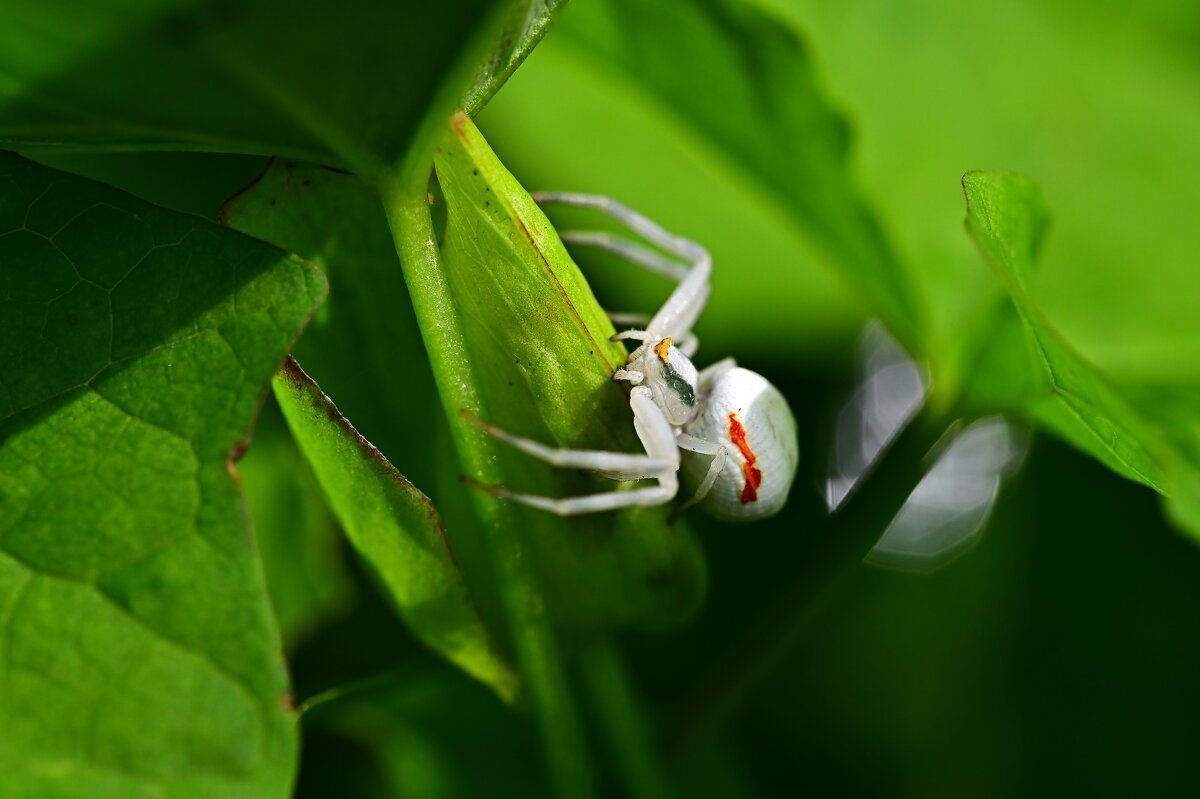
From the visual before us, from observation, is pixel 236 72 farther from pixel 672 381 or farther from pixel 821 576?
pixel 821 576

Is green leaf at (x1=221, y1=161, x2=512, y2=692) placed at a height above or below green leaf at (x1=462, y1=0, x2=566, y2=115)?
below

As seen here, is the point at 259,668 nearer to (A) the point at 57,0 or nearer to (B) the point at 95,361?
(B) the point at 95,361

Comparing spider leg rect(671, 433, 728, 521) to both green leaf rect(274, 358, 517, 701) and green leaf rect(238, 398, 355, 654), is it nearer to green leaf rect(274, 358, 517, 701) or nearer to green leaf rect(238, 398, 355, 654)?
green leaf rect(274, 358, 517, 701)

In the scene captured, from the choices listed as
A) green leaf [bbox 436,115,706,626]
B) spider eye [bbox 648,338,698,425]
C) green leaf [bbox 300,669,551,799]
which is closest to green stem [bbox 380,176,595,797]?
green leaf [bbox 436,115,706,626]

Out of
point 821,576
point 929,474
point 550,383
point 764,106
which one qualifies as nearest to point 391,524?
point 550,383

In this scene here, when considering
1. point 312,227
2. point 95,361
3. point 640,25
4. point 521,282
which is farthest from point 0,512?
point 640,25

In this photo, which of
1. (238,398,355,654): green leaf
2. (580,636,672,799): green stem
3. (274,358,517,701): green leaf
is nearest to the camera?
(274,358,517,701): green leaf
